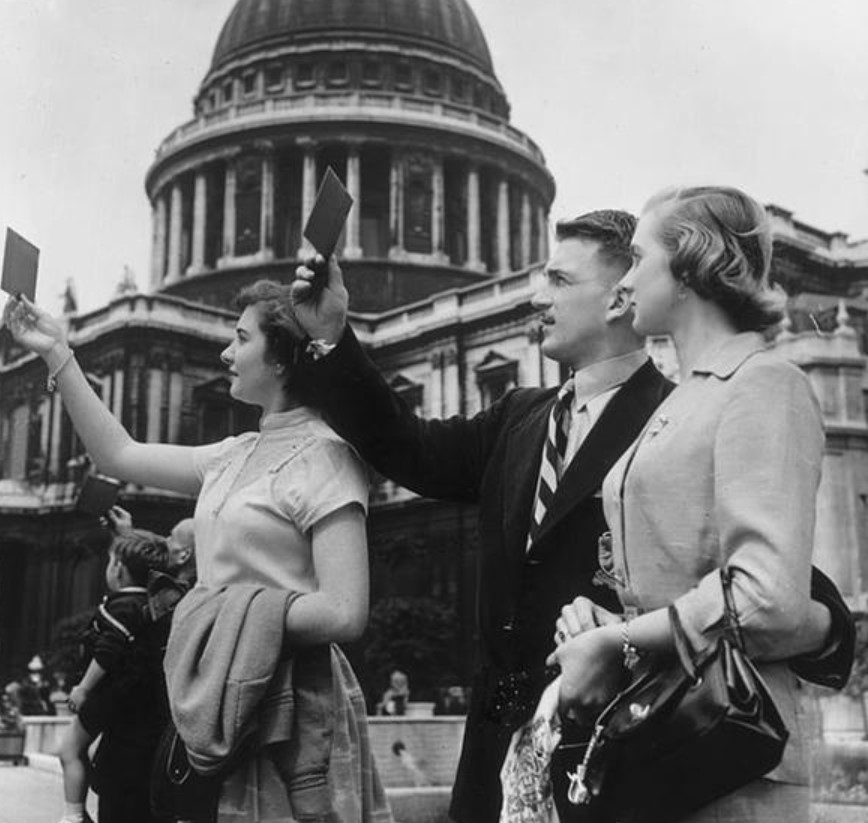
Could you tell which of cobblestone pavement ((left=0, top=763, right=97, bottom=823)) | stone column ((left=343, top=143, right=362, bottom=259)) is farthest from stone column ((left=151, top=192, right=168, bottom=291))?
cobblestone pavement ((left=0, top=763, right=97, bottom=823))

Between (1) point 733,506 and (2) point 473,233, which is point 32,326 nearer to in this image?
(1) point 733,506

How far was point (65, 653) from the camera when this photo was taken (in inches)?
1120

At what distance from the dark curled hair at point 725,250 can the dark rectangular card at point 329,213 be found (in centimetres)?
68

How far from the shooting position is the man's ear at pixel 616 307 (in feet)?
8.86

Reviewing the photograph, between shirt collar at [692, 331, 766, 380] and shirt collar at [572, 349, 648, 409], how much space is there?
0.63 m

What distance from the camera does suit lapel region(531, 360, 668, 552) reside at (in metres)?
2.48

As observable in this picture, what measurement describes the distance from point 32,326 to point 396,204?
40.0 meters

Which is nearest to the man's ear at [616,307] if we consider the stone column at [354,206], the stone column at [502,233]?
the stone column at [354,206]

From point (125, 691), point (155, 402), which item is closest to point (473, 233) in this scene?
point (155, 402)

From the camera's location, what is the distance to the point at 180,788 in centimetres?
285

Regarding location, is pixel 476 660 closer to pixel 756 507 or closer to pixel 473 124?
pixel 756 507

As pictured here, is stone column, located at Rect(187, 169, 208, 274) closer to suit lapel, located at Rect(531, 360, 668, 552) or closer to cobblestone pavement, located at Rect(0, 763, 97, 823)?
cobblestone pavement, located at Rect(0, 763, 97, 823)

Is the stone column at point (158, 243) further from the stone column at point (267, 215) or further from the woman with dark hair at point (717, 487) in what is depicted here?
the woman with dark hair at point (717, 487)

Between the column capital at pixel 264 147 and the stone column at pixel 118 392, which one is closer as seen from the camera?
the stone column at pixel 118 392
